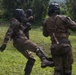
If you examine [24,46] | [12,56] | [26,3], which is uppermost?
[24,46]

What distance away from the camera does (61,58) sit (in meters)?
7.62

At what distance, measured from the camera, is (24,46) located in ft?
30.0

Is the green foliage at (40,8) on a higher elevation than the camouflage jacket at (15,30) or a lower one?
lower

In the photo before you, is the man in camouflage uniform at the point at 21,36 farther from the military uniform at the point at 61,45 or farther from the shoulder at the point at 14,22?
the military uniform at the point at 61,45

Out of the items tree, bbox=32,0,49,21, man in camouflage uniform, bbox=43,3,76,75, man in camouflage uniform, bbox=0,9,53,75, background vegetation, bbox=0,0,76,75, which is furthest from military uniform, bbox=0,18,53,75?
tree, bbox=32,0,49,21

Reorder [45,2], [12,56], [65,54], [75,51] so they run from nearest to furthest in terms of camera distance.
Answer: [65,54], [12,56], [75,51], [45,2]

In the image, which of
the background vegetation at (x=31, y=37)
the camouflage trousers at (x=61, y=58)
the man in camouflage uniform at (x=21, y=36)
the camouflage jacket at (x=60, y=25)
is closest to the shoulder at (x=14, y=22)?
the man in camouflage uniform at (x=21, y=36)

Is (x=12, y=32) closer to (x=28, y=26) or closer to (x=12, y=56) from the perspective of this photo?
(x=28, y=26)

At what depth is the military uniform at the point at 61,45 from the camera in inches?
298

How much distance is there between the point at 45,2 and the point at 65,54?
21.5 m

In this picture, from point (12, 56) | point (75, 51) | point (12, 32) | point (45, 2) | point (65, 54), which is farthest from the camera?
point (45, 2)

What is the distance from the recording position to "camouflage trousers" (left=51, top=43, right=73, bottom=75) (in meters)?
7.55

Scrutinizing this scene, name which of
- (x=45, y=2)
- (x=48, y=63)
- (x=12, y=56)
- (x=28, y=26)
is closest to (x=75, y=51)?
(x=12, y=56)

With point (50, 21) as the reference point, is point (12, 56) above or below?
below
